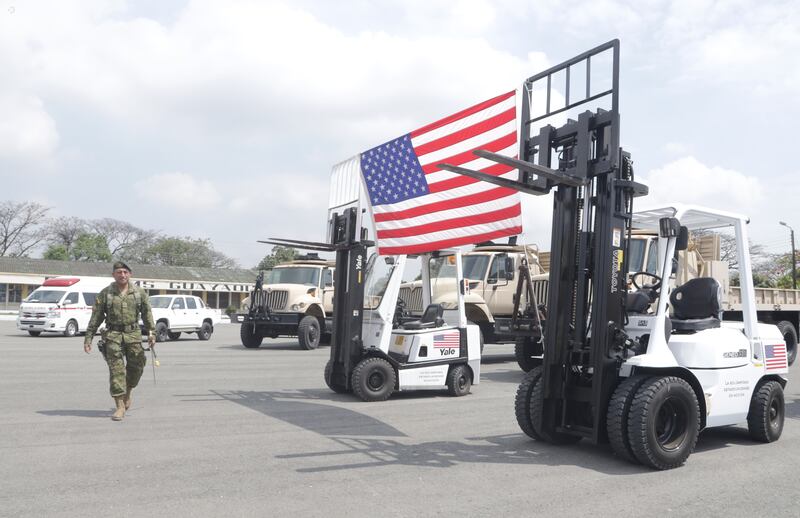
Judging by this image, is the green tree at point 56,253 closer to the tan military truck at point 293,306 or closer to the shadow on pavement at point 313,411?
the tan military truck at point 293,306

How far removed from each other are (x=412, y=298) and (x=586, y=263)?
976cm

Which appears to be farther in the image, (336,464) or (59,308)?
(59,308)

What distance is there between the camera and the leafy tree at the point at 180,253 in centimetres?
8188

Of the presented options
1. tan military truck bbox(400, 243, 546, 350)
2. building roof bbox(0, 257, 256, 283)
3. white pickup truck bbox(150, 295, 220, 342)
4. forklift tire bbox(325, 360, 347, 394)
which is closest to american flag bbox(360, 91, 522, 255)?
forklift tire bbox(325, 360, 347, 394)

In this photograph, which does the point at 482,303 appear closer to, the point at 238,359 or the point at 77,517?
the point at 238,359

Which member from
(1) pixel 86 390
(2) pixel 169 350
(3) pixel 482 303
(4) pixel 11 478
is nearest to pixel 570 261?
(4) pixel 11 478

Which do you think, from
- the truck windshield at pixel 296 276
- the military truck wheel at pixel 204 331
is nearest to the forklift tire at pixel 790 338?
the truck windshield at pixel 296 276

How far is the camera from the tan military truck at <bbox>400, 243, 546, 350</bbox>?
16281mm

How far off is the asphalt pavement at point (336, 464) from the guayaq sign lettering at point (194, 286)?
52.7 m

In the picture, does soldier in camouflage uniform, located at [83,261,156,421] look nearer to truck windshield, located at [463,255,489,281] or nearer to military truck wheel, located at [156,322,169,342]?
truck windshield, located at [463,255,489,281]

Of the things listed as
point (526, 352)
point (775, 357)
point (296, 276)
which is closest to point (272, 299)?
point (296, 276)

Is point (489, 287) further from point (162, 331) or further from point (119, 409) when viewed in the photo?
point (162, 331)

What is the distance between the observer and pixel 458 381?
11.1 metres

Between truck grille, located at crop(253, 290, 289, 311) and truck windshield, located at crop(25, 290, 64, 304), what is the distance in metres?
9.62
